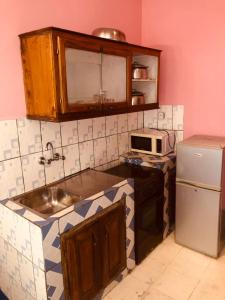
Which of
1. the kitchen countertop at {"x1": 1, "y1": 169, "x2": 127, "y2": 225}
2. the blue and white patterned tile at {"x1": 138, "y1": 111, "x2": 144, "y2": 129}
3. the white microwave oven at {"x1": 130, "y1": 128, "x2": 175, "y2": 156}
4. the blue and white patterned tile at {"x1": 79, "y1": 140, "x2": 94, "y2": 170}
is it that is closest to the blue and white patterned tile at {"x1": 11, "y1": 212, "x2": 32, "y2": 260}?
the kitchen countertop at {"x1": 1, "y1": 169, "x2": 127, "y2": 225}

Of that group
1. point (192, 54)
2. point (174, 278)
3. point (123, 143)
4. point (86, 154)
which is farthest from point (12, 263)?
point (192, 54)

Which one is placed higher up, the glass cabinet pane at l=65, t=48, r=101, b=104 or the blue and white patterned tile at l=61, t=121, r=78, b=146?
the glass cabinet pane at l=65, t=48, r=101, b=104

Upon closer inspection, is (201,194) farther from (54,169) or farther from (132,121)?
(54,169)

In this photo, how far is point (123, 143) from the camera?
2697mm

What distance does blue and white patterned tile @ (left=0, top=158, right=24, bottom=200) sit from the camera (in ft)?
5.53

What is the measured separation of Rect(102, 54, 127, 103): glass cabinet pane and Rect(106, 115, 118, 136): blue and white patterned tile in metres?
0.38

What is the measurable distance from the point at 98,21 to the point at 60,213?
1.68m

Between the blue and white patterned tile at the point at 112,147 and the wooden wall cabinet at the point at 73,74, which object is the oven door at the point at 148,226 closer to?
the blue and white patterned tile at the point at 112,147

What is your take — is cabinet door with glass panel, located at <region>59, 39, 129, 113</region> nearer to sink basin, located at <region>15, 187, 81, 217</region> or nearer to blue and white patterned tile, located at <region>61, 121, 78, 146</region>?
blue and white patterned tile, located at <region>61, 121, 78, 146</region>

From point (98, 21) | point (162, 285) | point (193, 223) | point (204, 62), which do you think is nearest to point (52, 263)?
point (162, 285)

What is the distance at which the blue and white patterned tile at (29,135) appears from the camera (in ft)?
5.76

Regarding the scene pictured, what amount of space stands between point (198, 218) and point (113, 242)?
88 centimetres

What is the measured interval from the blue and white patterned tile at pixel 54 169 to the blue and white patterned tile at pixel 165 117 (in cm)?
133

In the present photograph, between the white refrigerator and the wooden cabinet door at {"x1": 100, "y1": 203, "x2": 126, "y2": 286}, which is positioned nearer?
the wooden cabinet door at {"x1": 100, "y1": 203, "x2": 126, "y2": 286}
